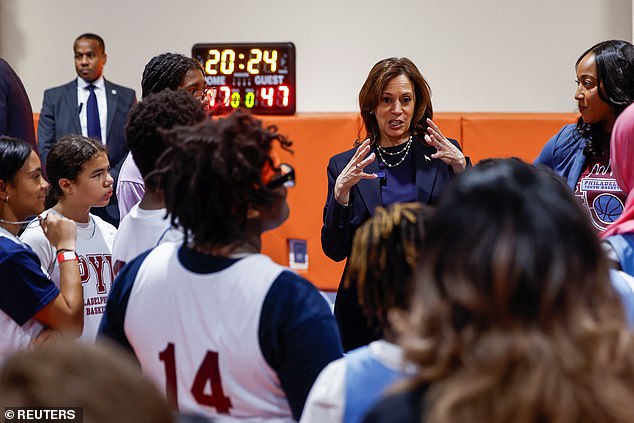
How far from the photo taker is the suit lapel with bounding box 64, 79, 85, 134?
5.93 m

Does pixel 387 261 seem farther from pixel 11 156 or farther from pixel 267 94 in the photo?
pixel 267 94

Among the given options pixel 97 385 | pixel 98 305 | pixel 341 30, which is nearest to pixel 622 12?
pixel 341 30

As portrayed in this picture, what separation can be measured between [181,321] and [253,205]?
0.29 m

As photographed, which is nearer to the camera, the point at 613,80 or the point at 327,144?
the point at 613,80

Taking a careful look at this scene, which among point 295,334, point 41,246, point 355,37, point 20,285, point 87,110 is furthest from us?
point 355,37

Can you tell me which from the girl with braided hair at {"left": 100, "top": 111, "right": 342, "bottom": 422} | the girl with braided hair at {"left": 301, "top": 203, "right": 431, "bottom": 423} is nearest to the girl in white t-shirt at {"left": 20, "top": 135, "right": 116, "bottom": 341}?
the girl with braided hair at {"left": 100, "top": 111, "right": 342, "bottom": 422}

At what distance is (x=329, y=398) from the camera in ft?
4.76

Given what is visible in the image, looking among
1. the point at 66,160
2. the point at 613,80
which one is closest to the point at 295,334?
the point at 66,160

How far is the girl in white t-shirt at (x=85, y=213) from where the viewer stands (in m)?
2.93

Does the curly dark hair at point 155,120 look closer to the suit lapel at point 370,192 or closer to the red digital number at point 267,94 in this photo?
the suit lapel at point 370,192

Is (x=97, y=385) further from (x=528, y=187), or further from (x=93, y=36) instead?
(x=93, y=36)

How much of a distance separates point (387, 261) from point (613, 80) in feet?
6.25

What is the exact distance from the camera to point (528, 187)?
4.00ft

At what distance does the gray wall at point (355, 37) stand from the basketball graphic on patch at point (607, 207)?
3.19 m
